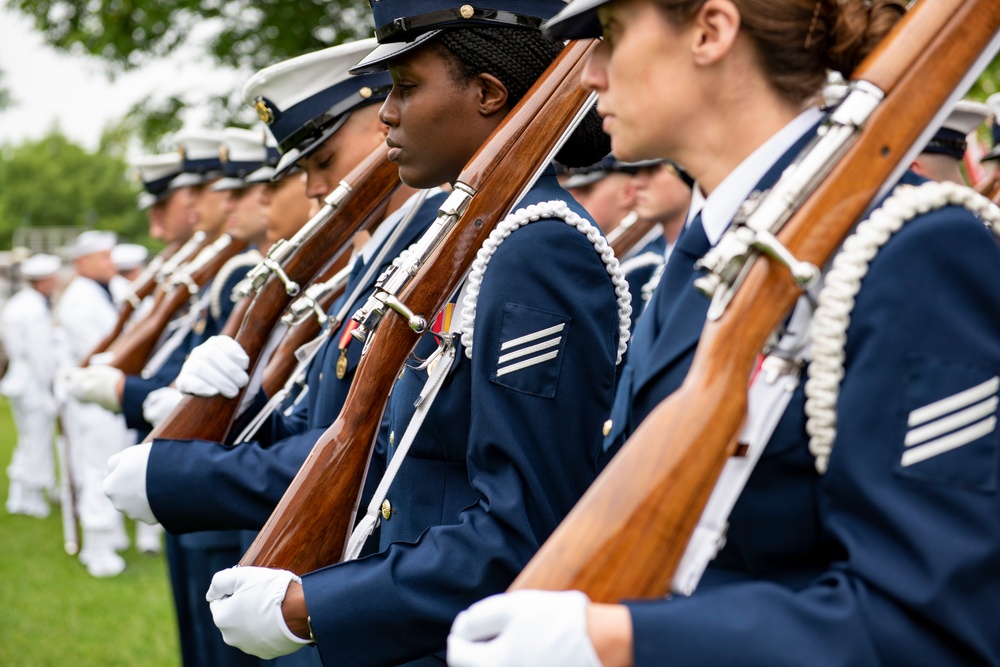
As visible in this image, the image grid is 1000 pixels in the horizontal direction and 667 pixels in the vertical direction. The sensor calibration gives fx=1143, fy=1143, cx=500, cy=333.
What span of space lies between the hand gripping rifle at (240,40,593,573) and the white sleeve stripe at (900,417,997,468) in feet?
4.57

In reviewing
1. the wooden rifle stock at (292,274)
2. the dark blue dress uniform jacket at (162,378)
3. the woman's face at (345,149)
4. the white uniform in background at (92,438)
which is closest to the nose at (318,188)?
the woman's face at (345,149)

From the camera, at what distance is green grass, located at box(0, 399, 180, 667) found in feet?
25.7

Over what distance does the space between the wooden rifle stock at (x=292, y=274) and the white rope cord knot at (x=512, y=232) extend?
4.49ft

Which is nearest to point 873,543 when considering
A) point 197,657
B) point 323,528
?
point 323,528

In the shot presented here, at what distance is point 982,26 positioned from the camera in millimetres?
1762

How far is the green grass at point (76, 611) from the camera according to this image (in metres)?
7.83

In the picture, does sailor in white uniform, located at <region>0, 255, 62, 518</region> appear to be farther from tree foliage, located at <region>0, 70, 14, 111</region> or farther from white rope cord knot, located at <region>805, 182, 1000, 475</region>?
tree foliage, located at <region>0, 70, 14, 111</region>

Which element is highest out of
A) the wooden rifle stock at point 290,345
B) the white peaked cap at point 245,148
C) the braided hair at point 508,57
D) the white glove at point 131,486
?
the braided hair at point 508,57

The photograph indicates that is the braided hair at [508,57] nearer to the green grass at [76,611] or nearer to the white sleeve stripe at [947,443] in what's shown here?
the white sleeve stripe at [947,443]

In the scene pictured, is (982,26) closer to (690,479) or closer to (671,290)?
(671,290)

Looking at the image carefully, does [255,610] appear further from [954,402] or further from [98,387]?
[98,387]

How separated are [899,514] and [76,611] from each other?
341 inches

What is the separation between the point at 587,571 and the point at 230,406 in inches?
109

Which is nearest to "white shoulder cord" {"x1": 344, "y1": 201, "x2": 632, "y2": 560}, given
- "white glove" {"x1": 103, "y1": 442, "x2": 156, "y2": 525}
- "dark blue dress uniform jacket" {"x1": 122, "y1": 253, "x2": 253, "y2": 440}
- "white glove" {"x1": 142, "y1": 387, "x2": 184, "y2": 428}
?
"white glove" {"x1": 103, "y1": 442, "x2": 156, "y2": 525}
